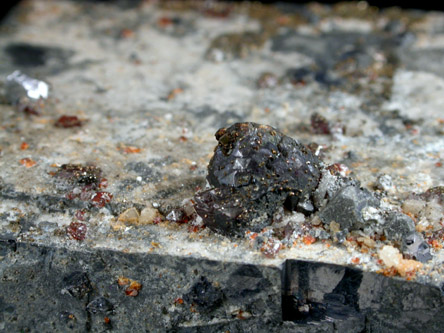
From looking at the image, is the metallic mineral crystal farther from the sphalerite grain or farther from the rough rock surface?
the sphalerite grain

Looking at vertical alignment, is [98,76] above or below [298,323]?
above

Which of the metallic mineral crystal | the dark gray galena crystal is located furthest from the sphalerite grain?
the metallic mineral crystal

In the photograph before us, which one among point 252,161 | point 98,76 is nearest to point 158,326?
point 252,161

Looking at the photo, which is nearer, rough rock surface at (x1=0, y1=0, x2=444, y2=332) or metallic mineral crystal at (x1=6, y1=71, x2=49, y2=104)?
rough rock surface at (x1=0, y1=0, x2=444, y2=332)

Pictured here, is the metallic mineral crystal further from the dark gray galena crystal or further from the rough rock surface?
the dark gray galena crystal

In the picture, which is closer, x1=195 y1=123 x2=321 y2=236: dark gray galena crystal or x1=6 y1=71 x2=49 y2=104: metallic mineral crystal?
x1=195 y1=123 x2=321 y2=236: dark gray galena crystal

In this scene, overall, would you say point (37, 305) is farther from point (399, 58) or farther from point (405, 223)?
point (399, 58)

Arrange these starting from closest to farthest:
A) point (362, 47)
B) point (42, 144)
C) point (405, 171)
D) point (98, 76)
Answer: point (405, 171) → point (42, 144) → point (98, 76) → point (362, 47)

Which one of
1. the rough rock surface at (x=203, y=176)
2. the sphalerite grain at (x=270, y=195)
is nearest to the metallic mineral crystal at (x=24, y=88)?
the rough rock surface at (x=203, y=176)

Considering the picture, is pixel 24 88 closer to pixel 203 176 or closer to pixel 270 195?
pixel 203 176
